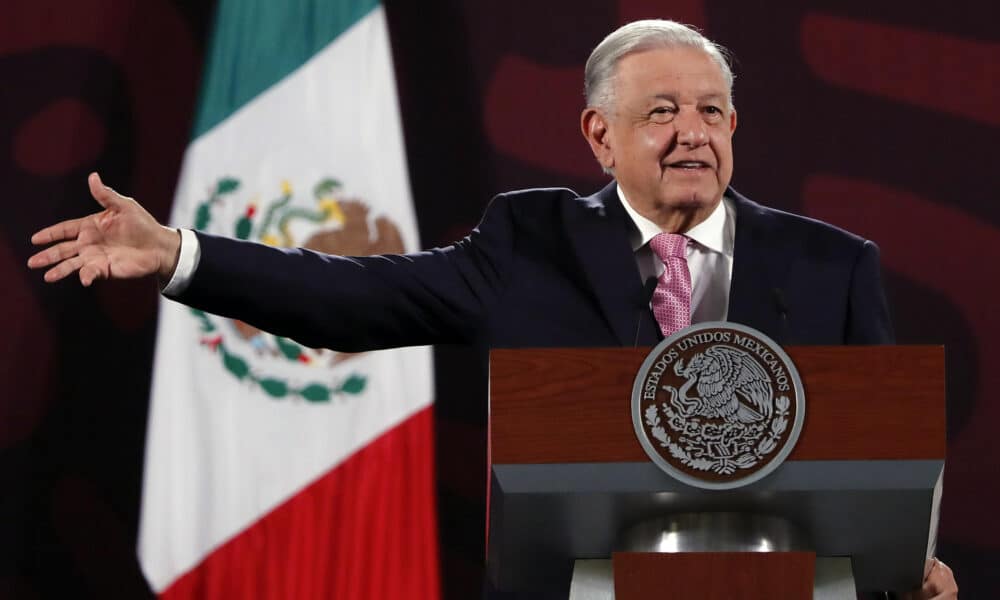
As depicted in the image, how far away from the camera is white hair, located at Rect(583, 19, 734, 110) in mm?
2361

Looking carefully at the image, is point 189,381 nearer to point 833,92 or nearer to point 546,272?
point 546,272

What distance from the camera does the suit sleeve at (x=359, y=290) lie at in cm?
205

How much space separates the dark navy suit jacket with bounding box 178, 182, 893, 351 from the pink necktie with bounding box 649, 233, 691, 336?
5 cm

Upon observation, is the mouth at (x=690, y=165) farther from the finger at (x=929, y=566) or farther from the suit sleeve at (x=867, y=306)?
the finger at (x=929, y=566)

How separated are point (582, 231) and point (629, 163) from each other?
18 centimetres

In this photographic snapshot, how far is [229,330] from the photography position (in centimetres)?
347

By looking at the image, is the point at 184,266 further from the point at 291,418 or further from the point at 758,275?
the point at 291,418

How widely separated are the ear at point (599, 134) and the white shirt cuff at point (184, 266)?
2.69 ft

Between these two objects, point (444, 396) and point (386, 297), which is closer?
point (386, 297)

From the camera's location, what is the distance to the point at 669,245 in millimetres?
2250

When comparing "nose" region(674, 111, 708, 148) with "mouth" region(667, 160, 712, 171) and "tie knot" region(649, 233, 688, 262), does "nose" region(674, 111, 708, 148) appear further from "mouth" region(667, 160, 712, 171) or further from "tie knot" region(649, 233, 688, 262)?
"tie knot" region(649, 233, 688, 262)

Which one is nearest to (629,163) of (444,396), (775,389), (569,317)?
(569,317)

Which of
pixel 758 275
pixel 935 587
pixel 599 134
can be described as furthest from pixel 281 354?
pixel 935 587

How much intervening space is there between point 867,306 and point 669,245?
12.7 inches
